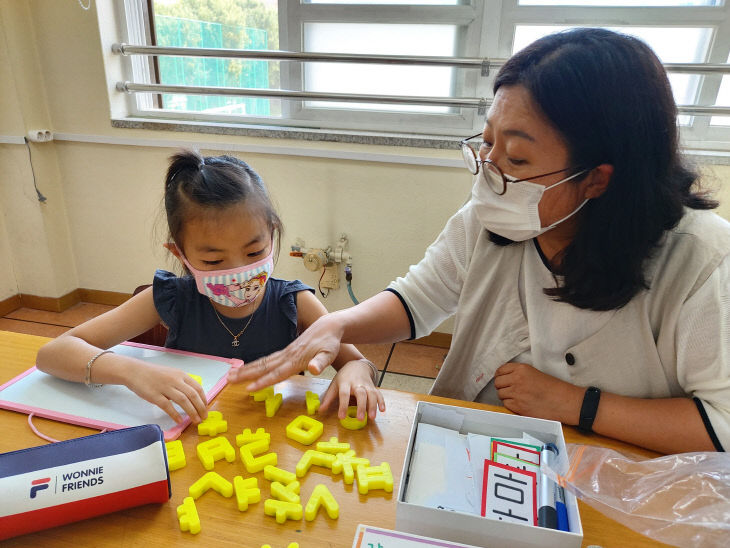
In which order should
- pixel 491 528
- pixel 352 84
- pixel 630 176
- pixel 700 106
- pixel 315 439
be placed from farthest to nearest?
pixel 352 84 < pixel 700 106 < pixel 630 176 < pixel 315 439 < pixel 491 528

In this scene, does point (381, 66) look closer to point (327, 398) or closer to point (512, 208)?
point (512, 208)

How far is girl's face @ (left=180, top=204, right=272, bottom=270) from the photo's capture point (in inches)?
42.8

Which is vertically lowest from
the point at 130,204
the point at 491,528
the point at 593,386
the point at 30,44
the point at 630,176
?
the point at 130,204

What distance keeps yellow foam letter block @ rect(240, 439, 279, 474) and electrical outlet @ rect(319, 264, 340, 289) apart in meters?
1.82

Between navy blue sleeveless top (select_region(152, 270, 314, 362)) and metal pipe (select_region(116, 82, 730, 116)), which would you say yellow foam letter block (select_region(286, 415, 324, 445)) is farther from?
metal pipe (select_region(116, 82, 730, 116))

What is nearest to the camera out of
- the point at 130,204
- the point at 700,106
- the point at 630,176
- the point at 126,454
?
the point at 126,454

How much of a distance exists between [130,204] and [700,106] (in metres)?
2.78

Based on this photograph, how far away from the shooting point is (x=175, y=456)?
0.75 meters

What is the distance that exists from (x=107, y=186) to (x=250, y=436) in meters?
2.40

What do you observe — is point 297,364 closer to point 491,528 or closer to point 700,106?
point 491,528

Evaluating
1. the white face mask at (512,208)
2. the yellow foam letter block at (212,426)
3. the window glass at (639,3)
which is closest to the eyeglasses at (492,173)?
the white face mask at (512,208)

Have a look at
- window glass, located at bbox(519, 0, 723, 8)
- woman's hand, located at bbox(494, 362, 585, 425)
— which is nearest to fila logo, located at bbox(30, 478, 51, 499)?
woman's hand, located at bbox(494, 362, 585, 425)

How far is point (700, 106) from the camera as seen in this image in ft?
6.56

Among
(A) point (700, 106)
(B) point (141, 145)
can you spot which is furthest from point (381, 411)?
(B) point (141, 145)
